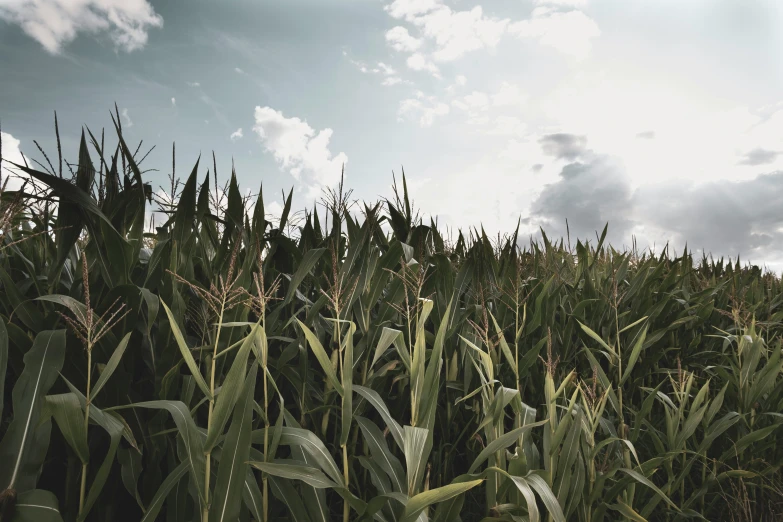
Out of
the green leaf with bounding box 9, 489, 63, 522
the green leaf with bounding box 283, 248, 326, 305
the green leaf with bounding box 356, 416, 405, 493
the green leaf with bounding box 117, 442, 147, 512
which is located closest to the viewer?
the green leaf with bounding box 9, 489, 63, 522

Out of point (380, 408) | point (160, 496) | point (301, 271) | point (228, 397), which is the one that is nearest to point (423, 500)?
point (380, 408)

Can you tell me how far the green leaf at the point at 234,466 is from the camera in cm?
106

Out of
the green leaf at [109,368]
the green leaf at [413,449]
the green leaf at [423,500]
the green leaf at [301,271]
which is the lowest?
the green leaf at [423,500]

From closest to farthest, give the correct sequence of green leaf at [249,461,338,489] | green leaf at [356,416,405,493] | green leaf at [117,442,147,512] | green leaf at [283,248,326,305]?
green leaf at [249,461,338,489] → green leaf at [117,442,147,512] → green leaf at [356,416,405,493] → green leaf at [283,248,326,305]

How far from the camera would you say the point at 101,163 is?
5.18 ft

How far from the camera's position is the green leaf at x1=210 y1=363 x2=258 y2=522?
3.49ft

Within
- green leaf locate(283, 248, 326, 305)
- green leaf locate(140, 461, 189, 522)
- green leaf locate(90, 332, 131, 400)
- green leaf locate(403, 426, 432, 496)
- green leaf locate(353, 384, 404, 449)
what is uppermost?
green leaf locate(283, 248, 326, 305)

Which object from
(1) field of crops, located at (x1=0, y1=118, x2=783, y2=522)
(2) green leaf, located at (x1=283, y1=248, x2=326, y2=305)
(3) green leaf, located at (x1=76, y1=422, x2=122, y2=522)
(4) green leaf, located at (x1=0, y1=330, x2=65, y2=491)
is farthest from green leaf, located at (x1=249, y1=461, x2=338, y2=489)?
(2) green leaf, located at (x1=283, y1=248, x2=326, y2=305)

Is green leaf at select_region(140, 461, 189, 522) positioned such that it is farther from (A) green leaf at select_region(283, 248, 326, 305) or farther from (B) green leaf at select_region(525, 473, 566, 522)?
(B) green leaf at select_region(525, 473, 566, 522)

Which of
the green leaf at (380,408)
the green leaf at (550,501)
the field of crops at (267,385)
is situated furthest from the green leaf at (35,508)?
the green leaf at (550,501)

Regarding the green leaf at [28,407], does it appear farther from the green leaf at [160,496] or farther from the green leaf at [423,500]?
the green leaf at [423,500]

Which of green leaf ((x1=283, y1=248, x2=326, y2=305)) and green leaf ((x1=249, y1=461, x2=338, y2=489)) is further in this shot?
green leaf ((x1=283, y1=248, x2=326, y2=305))

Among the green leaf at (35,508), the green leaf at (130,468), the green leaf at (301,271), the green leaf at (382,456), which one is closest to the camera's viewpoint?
the green leaf at (35,508)

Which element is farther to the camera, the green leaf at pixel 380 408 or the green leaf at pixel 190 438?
the green leaf at pixel 380 408
